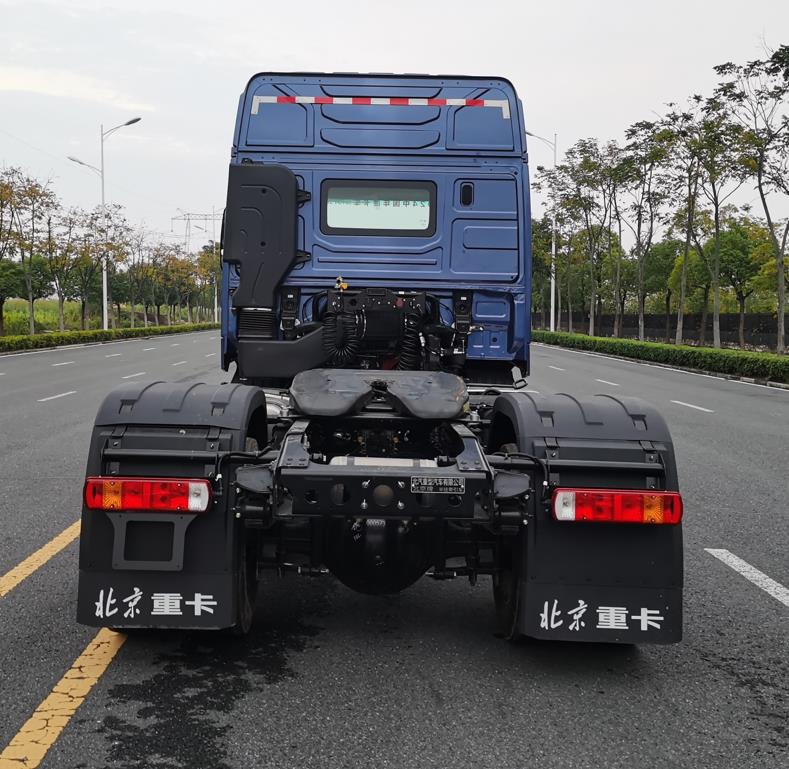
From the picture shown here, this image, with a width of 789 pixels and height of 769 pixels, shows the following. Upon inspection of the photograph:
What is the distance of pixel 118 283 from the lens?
3118 inches

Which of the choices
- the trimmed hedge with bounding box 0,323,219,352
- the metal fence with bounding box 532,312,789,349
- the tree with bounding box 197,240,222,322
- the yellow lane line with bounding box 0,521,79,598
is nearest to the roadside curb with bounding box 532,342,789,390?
the metal fence with bounding box 532,312,789,349

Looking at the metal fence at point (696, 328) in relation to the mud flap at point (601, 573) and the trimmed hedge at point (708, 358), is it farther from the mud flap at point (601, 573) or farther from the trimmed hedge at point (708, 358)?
the mud flap at point (601, 573)

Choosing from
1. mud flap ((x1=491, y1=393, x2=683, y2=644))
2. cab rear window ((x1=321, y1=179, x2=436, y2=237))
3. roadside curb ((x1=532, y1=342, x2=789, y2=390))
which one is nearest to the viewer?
mud flap ((x1=491, y1=393, x2=683, y2=644))

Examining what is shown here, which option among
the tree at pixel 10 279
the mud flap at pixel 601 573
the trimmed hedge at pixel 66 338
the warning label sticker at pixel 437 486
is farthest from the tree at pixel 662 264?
the warning label sticker at pixel 437 486

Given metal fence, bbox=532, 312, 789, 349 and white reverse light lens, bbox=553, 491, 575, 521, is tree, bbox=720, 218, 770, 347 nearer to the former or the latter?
metal fence, bbox=532, 312, 789, 349

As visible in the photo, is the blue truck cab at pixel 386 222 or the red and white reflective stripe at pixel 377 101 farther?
the red and white reflective stripe at pixel 377 101

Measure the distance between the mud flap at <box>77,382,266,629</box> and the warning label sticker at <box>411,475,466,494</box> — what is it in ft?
2.64

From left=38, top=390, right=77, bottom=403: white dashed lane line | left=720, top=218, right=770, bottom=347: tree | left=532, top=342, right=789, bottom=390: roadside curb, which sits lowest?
left=532, top=342, right=789, bottom=390: roadside curb

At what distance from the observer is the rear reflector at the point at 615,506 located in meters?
3.69

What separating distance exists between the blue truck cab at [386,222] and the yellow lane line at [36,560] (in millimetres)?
1578

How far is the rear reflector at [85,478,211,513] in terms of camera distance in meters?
3.70

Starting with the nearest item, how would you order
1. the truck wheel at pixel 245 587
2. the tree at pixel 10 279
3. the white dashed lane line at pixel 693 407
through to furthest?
the truck wheel at pixel 245 587 → the white dashed lane line at pixel 693 407 → the tree at pixel 10 279

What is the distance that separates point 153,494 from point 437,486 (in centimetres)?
112

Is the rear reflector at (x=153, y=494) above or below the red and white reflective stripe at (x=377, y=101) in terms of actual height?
below
